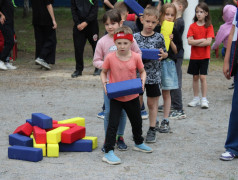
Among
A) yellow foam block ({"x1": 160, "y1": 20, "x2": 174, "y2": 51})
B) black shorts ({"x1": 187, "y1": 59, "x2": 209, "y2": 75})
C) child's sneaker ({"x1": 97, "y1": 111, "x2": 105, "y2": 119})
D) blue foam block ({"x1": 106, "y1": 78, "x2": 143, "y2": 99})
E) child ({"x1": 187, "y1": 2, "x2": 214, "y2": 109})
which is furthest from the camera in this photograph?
black shorts ({"x1": 187, "y1": 59, "x2": 209, "y2": 75})

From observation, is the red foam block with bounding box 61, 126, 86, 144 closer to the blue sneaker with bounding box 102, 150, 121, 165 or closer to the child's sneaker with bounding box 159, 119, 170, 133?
the blue sneaker with bounding box 102, 150, 121, 165

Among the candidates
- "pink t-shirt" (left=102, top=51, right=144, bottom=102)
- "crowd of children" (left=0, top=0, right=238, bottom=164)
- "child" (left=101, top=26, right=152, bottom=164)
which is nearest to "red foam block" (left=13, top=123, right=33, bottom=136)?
"crowd of children" (left=0, top=0, right=238, bottom=164)

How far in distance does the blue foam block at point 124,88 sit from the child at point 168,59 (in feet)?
4.51

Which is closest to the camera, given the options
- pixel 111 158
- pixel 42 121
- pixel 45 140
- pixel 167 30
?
pixel 111 158

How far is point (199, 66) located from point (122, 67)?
10.2 feet

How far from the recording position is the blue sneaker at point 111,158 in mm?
4855

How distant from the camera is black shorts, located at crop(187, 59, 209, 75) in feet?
25.2

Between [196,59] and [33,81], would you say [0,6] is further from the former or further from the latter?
[196,59]

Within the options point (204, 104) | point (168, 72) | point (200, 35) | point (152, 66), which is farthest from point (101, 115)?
point (200, 35)

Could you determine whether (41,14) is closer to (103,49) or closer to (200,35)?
(200,35)

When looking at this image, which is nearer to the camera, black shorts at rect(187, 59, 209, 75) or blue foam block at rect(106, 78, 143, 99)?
blue foam block at rect(106, 78, 143, 99)

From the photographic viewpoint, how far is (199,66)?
25.5 feet

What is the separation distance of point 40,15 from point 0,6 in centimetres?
96

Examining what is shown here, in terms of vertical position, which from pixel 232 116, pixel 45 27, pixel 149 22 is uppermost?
pixel 149 22
